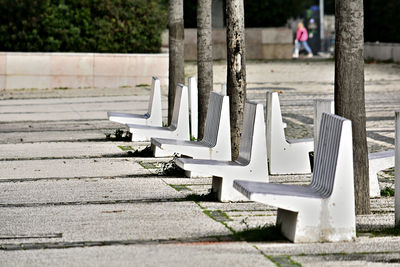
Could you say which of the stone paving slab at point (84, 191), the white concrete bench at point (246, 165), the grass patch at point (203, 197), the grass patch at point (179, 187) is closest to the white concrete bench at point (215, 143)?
the stone paving slab at point (84, 191)

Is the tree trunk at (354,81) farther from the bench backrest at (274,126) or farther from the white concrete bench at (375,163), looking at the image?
the bench backrest at (274,126)

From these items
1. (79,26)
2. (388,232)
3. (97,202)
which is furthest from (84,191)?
(79,26)

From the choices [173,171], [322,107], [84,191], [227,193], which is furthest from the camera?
[173,171]

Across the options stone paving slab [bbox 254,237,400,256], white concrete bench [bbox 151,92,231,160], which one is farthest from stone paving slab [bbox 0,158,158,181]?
Answer: stone paving slab [bbox 254,237,400,256]

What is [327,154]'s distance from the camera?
25.8ft

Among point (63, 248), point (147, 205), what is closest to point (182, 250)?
point (63, 248)

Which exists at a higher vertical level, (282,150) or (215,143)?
(215,143)

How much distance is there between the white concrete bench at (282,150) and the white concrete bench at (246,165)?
1852 millimetres

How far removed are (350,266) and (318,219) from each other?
2.82ft

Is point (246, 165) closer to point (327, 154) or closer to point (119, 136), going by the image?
point (327, 154)

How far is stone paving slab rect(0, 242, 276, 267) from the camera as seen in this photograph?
681cm

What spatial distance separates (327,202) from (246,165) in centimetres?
224

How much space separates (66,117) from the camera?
2031 centimetres

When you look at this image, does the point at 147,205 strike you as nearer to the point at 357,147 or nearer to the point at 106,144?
the point at 357,147
